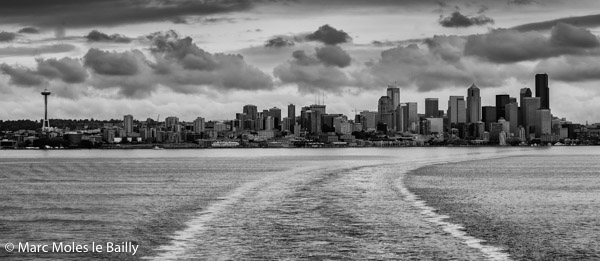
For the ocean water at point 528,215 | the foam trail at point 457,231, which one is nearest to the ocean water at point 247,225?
the foam trail at point 457,231

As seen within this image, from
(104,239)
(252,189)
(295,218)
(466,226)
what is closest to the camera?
(104,239)

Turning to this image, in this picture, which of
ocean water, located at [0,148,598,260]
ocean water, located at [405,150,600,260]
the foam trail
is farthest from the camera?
ocean water, located at [405,150,600,260]

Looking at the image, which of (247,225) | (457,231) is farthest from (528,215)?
(247,225)

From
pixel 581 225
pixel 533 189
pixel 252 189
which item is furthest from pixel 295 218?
pixel 533 189

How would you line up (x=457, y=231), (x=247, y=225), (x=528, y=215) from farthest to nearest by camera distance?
(x=528, y=215), (x=247, y=225), (x=457, y=231)

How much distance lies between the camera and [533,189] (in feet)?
211

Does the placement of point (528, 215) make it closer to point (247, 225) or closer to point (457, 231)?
point (457, 231)

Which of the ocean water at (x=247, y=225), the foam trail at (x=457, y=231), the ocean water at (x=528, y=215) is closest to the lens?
the foam trail at (x=457, y=231)

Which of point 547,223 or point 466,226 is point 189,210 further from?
point 547,223

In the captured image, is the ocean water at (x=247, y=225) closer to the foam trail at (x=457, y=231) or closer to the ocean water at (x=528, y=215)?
the foam trail at (x=457, y=231)

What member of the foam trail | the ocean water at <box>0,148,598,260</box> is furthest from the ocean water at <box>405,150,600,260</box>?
the ocean water at <box>0,148,598,260</box>

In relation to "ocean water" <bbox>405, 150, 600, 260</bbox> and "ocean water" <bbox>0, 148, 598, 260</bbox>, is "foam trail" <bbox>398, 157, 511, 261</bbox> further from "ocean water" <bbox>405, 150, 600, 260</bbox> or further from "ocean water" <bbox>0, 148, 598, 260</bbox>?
"ocean water" <bbox>405, 150, 600, 260</bbox>

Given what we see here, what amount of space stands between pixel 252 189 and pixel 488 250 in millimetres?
34848

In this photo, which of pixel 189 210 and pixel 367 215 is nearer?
pixel 367 215
